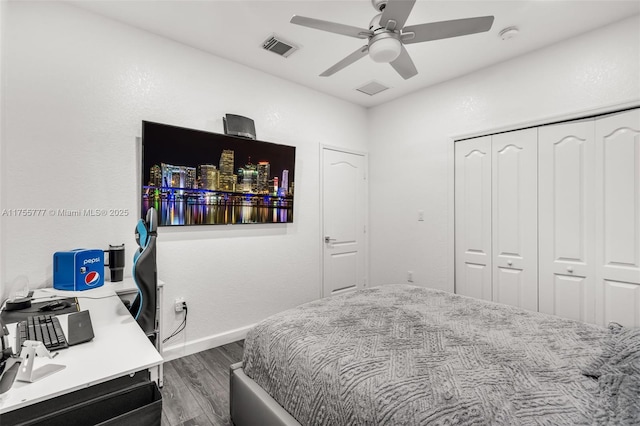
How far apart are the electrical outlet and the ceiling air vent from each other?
3.01m

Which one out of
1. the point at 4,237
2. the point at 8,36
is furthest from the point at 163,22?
the point at 4,237

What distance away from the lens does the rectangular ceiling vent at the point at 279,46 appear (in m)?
2.70

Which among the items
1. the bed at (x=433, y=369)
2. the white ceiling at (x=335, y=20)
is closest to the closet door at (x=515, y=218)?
the white ceiling at (x=335, y=20)

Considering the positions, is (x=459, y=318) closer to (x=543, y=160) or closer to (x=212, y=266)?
(x=543, y=160)

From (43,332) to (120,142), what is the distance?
64.3 inches

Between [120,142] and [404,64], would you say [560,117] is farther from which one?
[120,142]

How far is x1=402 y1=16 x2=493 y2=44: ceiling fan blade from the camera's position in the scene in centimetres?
169

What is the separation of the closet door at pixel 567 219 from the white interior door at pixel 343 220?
207 cm

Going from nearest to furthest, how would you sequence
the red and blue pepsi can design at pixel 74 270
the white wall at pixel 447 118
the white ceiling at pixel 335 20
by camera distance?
→ the red and blue pepsi can design at pixel 74 270, the white ceiling at pixel 335 20, the white wall at pixel 447 118

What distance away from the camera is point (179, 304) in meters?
2.76

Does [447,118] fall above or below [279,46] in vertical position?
below

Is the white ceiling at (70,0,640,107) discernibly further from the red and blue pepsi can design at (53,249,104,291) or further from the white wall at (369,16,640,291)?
the red and blue pepsi can design at (53,249,104,291)

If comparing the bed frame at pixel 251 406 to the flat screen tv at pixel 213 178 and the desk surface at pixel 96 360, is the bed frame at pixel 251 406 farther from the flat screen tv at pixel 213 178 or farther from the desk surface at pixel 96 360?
the flat screen tv at pixel 213 178

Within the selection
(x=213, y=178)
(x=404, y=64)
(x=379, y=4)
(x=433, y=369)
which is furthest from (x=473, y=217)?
(x=213, y=178)
